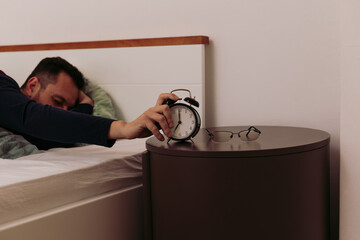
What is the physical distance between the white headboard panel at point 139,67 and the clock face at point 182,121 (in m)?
0.56

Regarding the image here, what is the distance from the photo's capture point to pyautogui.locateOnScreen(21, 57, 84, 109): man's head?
196 cm

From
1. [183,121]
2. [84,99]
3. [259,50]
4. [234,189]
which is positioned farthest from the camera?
[84,99]

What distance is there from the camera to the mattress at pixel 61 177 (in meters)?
1.20

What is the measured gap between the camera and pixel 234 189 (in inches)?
49.6

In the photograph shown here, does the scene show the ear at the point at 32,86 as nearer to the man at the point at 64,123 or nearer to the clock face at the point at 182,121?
the man at the point at 64,123

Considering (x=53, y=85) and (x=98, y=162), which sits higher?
(x=53, y=85)

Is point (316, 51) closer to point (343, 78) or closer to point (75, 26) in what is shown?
point (343, 78)

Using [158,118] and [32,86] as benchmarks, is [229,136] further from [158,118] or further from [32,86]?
[32,86]

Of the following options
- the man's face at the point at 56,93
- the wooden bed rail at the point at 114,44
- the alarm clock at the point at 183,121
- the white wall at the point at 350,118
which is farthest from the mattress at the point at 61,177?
the white wall at the point at 350,118

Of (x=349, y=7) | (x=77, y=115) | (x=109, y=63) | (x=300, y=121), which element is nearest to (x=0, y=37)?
(x=109, y=63)

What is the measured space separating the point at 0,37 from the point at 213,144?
5.32 ft

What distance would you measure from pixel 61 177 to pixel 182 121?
0.36 metres

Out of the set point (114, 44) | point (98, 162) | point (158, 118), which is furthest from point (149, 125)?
point (114, 44)

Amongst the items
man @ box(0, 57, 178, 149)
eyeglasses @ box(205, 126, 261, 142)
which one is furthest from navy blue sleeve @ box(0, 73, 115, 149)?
eyeglasses @ box(205, 126, 261, 142)
